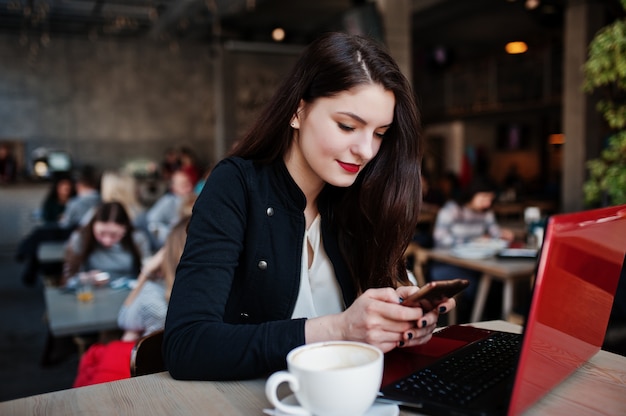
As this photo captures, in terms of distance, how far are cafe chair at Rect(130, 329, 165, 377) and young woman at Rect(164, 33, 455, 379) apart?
0.20 metres

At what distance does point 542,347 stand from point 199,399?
1.88 ft

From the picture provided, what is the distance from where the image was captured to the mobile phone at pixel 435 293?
2.92 ft

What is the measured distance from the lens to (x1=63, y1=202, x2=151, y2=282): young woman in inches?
154

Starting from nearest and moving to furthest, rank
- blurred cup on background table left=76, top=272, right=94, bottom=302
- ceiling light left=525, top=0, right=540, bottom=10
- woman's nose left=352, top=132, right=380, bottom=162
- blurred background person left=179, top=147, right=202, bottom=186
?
woman's nose left=352, top=132, right=380, bottom=162
blurred cup on background table left=76, top=272, right=94, bottom=302
ceiling light left=525, top=0, right=540, bottom=10
blurred background person left=179, top=147, right=202, bottom=186

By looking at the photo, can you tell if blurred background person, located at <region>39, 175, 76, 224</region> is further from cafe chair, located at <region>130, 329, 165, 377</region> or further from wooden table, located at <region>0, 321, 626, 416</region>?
wooden table, located at <region>0, 321, 626, 416</region>

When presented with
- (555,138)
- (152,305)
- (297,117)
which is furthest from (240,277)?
(555,138)

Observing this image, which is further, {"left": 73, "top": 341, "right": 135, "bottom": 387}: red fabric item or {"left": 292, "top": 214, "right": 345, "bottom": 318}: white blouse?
{"left": 73, "top": 341, "right": 135, "bottom": 387}: red fabric item

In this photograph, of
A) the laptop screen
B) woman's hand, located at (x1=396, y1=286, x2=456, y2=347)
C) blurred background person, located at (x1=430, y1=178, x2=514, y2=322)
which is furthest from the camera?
blurred background person, located at (x1=430, y1=178, x2=514, y2=322)

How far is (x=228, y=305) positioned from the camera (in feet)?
4.38

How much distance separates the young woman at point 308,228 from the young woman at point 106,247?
2.78 m

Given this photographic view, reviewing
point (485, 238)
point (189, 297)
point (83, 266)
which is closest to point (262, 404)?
point (189, 297)

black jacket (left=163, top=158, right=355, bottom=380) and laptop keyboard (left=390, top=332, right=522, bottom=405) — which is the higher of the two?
black jacket (left=163, top=158, right=355, bottom=380)

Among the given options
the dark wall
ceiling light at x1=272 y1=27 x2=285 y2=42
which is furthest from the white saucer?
the dark wall

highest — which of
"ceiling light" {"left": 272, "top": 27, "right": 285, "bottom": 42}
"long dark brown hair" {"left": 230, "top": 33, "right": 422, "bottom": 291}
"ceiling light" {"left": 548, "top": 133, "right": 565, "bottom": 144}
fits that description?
"ceiling light" {"left": 272, "top": 27, "right": 285, "bottom": 42}
